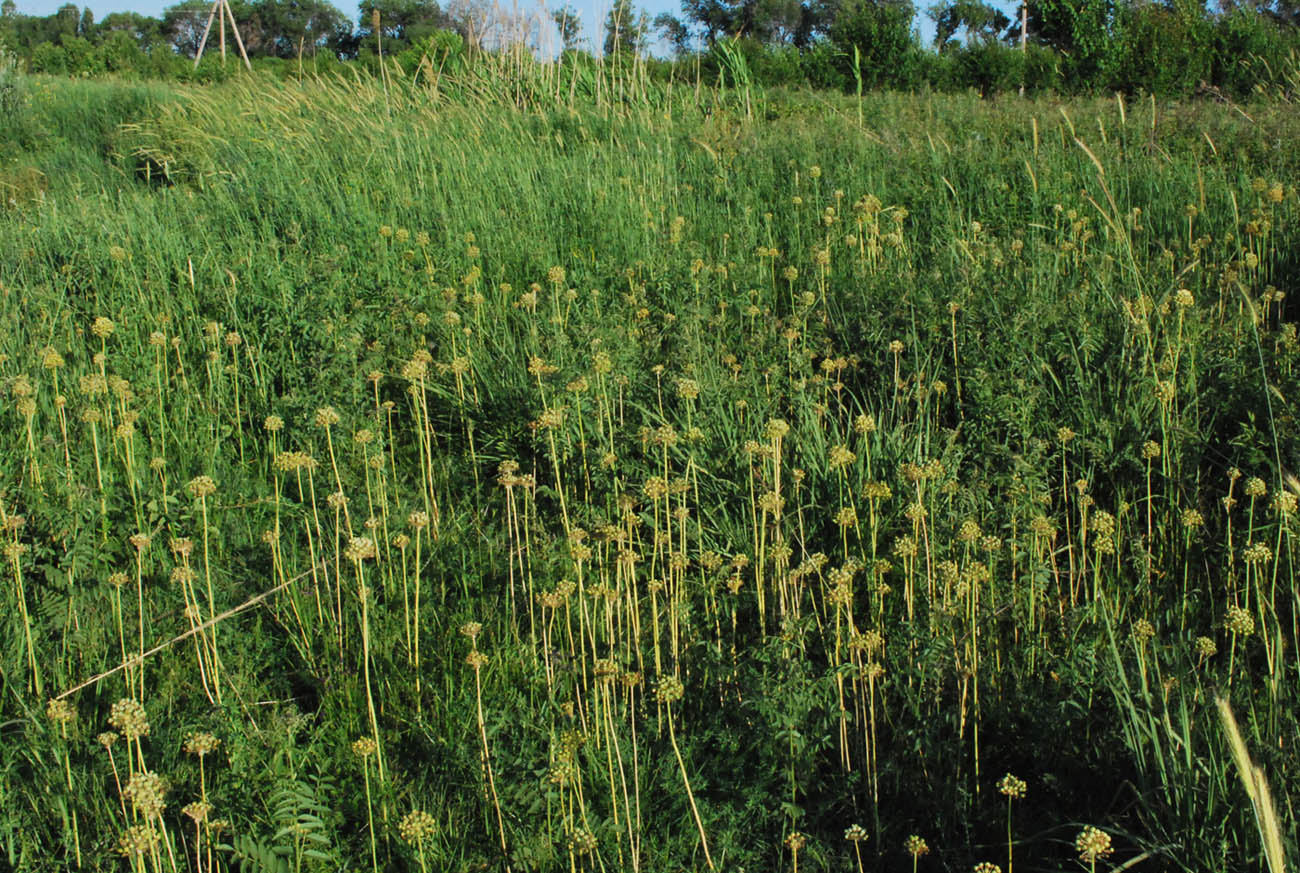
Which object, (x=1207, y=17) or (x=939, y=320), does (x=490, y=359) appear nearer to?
(x=939, y=320)

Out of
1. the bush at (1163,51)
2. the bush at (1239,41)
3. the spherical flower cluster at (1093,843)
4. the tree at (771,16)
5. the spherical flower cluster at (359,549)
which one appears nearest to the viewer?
the spherical flower cluster at (1093,843)

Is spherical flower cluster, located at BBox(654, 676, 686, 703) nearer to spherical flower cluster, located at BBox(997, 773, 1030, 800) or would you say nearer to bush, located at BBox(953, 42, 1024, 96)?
spherical flower cluster, located at BBox(997, 773, 1030, 800)

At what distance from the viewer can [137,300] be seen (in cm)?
434

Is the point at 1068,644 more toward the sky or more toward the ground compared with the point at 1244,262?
more toward the ground

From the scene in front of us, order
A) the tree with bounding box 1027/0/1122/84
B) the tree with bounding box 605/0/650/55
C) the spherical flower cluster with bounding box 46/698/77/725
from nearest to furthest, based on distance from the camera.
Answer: the spherical flower cluster with bounding box 46/698/77/725
the tree with bounding box 605/0/650/55
the tree with bounding box 1027/0/1122/84

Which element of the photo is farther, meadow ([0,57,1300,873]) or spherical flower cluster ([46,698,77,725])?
meadow ([0,57,1300,873])

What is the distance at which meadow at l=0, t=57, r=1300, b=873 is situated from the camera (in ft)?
6.78

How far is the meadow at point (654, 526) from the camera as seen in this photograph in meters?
2.07

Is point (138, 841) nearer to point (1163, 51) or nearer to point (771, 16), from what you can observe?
point (1163, 51)

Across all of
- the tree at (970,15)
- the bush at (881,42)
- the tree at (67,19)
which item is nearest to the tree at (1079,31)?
the bush at (881,42)

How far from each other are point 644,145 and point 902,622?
4.95 m

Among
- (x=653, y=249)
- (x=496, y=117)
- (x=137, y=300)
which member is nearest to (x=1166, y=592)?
(x=653, y=249)

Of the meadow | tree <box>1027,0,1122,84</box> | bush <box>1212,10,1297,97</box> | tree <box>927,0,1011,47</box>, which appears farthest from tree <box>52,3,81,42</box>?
the meadow

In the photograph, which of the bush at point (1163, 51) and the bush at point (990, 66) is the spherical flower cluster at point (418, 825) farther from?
the bush at point (990, 66)
